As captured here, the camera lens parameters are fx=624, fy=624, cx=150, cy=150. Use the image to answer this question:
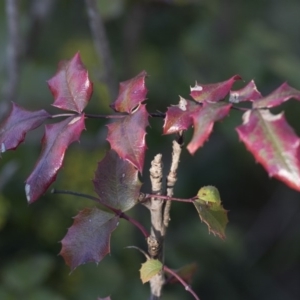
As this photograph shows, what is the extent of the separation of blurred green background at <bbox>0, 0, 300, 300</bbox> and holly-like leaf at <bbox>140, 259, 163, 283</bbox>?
2.63 ft

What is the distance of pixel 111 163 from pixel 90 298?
923mm

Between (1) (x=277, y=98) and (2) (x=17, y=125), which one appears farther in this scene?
(2) (x=17, y=125)

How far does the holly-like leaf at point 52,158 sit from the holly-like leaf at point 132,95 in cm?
5

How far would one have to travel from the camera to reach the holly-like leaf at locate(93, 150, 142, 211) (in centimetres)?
79

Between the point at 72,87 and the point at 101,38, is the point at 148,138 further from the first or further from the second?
the point at 72,87

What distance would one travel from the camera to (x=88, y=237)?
0.77 metres

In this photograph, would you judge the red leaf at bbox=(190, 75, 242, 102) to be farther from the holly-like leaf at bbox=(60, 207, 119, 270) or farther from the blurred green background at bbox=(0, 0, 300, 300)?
the blurred green background at bbox=(0, 0, 300, 300)

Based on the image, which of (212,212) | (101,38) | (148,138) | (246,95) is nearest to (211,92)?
(246,95)

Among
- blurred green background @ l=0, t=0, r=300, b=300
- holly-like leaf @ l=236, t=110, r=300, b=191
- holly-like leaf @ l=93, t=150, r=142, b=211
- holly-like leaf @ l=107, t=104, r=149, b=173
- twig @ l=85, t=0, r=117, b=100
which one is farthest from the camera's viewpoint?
blurred green background @ l=0, t=0, r=300, b=300

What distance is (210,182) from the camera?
231cm

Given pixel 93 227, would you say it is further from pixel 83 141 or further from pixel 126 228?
pixel 83 141

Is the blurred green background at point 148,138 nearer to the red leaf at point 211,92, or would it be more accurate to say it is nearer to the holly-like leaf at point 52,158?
the holly-like leaf at point 52,158

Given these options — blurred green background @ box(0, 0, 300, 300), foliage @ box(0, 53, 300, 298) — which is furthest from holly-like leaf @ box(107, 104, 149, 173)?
blurred green background @ box(0, 0, 300, 300)

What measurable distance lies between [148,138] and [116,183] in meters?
1.13
